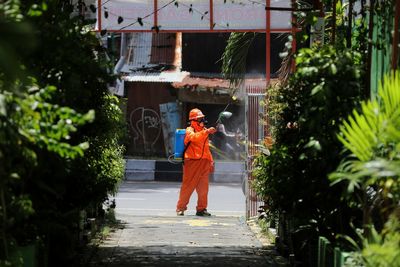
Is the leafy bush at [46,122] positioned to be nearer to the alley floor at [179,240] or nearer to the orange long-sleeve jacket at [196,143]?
the alley floor at [179,240]

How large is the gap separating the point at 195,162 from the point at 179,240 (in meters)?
5.10

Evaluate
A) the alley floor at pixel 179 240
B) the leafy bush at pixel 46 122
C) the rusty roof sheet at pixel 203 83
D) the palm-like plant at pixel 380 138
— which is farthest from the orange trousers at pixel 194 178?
the rusty roof sheet at pixel 203 83

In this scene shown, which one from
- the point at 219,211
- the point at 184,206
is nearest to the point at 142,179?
the point at 219,211

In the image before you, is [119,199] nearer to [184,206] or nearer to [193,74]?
[184,206]

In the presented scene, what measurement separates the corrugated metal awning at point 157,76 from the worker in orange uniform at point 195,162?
14.2 meters

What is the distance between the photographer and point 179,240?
13.6 meters

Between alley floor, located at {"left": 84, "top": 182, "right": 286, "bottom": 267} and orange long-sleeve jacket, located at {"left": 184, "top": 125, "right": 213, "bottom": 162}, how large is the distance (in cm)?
131

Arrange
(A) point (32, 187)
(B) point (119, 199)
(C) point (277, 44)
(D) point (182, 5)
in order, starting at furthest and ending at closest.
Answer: (C) point (277, 44)
(B) point (119, 199)
(D) point (182, 5)
(A) point (32, 187)

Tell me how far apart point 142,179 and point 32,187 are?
2419 cm

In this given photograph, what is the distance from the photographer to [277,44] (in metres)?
33.2

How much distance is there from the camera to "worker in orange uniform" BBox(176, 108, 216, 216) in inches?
723

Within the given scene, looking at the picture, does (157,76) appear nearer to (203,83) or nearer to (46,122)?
(203,83)

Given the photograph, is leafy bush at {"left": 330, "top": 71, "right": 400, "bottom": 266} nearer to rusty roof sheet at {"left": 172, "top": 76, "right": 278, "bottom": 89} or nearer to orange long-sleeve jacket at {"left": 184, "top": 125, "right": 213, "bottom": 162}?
orange long-sleeve jacket at {"left": 184, "top": 125, "right": 213, "bottom": 162}

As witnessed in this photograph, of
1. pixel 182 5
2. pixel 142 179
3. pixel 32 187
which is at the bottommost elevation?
pixel 142 179
